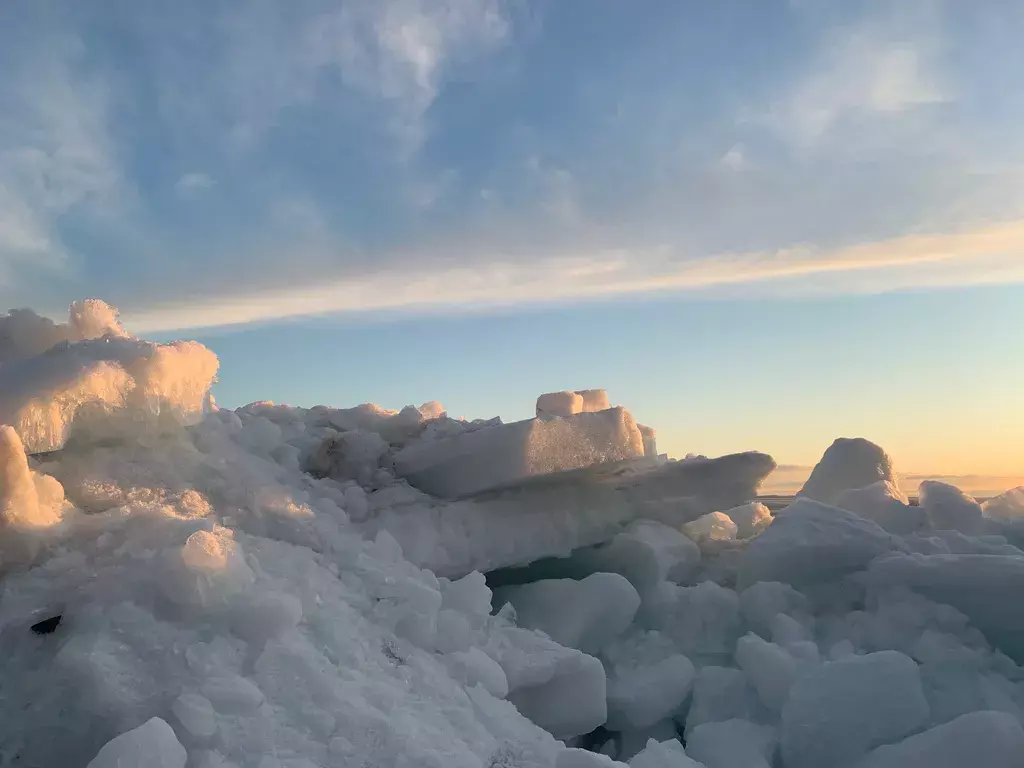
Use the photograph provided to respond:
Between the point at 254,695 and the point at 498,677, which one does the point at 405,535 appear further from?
the point at 254,695

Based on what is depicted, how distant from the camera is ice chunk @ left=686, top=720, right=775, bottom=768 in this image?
12.0 feet

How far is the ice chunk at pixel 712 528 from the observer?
6.64 meters

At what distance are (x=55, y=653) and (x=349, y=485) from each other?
2273 mm

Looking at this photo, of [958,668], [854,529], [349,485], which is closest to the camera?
[958,668]

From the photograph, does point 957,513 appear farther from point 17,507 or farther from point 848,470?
point 17,507

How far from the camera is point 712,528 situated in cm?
698

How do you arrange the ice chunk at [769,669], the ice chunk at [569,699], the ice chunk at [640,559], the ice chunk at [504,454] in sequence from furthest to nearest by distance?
the ice chunk at [640,559] < the ice chunk at [504,454] < the ice chunk at [769,669] < the ice chunk at [569,699]

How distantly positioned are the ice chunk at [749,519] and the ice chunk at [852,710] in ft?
12.3

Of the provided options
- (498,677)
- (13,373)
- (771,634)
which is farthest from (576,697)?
(13,373)

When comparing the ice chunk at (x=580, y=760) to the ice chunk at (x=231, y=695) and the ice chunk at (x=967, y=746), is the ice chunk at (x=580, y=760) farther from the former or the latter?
the ice chunk at (x=967, y=746)

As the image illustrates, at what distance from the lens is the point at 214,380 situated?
3.82 metres

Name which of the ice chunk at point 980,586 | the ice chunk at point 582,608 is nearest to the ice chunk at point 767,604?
the ice chunk at point 980,586

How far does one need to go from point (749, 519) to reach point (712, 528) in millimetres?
849

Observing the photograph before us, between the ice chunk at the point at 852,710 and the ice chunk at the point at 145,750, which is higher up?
the ice chunk at the point at 145,750
